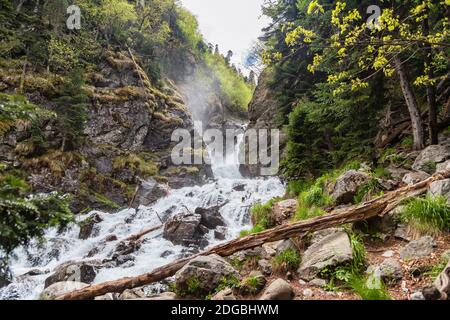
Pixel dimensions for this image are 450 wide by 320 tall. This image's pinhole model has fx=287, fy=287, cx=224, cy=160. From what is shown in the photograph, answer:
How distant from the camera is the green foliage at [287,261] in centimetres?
530

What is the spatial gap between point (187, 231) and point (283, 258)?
8.52 meters

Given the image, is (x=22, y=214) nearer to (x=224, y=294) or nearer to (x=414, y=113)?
(x=224, y=294)

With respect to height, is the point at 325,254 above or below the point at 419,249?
below

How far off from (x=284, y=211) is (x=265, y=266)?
4347mm

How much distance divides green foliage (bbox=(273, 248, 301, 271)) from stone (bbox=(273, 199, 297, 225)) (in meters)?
3.78

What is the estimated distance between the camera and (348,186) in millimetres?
7703

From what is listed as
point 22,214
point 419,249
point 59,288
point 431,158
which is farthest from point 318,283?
point 431,158

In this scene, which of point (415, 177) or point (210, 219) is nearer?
point (415, 177)

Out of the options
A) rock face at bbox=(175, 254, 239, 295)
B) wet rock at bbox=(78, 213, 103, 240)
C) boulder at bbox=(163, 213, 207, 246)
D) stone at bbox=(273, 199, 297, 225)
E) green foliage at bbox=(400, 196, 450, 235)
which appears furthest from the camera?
wet rock at bbox=(78, 213, 103, 240)

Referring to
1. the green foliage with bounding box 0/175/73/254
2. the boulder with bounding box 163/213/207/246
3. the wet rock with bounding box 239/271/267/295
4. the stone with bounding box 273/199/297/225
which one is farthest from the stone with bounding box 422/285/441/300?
the boulder with bounding box 163/213/207/246

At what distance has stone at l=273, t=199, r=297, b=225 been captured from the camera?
9.45 meters

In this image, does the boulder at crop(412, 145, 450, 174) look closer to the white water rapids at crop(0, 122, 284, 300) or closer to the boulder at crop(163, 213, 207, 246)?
the white water rapids at crop(0, 122, 284, 300)
